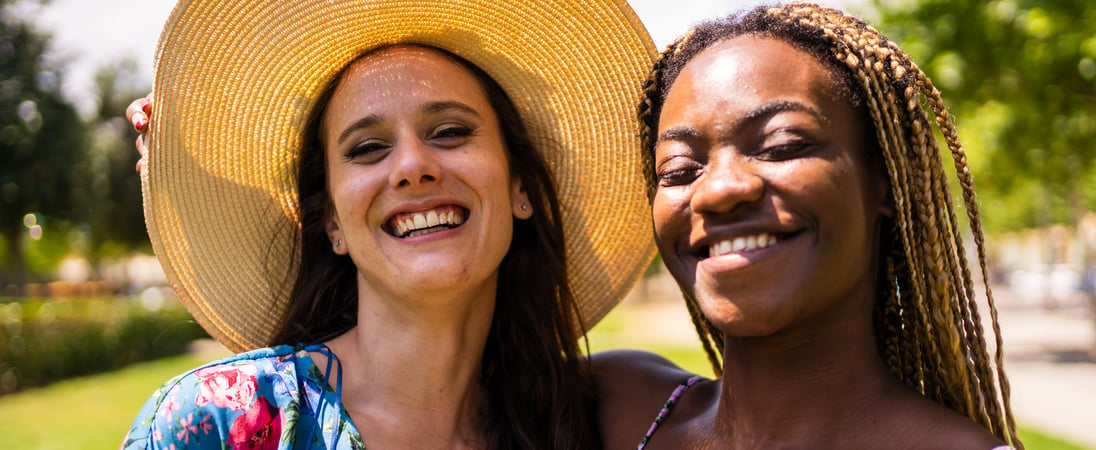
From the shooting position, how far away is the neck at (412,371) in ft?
8.75

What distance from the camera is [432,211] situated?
260 centimetres

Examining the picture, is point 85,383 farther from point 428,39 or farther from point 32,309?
point 428,39

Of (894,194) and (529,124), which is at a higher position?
(529,124)

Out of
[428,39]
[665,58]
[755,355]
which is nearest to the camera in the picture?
[755,355]

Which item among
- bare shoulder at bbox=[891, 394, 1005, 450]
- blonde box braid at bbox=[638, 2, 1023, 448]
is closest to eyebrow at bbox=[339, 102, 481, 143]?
blonde box braid at bbox=[638, 2, 1023, 448]

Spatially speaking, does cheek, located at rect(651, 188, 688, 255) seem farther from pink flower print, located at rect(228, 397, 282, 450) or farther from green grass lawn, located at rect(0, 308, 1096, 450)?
green grass lawn, located at rect(0, 308, 1096, 450)

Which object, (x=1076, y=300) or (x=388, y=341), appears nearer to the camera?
(x=388, y=341)

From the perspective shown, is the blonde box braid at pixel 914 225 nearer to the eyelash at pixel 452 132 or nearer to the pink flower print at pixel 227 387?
the eyelash at pixel 452 132

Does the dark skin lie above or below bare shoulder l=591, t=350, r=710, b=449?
above

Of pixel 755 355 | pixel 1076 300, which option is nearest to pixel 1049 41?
pixel 755 355

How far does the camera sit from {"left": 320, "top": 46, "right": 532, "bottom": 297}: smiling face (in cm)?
258

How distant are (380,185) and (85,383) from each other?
14930mm

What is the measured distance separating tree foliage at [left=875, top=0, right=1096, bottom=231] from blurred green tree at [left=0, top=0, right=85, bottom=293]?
1428 cm

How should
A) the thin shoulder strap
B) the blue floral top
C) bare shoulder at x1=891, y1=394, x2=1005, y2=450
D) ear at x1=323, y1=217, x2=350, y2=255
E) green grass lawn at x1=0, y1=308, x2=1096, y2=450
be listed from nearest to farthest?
bare shoulder at x1=891, y1=394, x2=1005, y2=450, the blue floral top, the thin shoulder strap, ear at x1=323, y1=217, x2=350, y2=255, green grass lawn at x1=0, y1=308, x2=1096, y2=450
